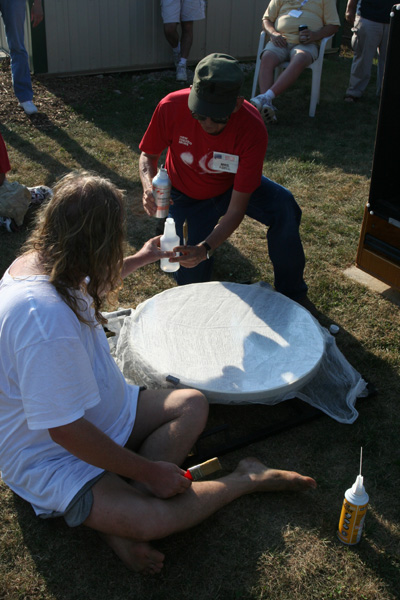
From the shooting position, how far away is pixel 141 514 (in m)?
2.09

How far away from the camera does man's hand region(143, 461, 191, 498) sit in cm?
211

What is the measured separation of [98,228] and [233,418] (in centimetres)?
143

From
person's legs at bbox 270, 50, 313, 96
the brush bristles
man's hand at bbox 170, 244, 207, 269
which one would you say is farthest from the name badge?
person's legs at bbox 270, 50, 313, 96

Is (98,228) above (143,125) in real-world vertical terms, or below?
above

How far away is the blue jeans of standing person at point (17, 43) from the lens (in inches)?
236

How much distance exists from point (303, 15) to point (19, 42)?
3.22m

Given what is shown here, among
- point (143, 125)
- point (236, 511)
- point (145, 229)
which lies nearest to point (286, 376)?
point (236, 511)

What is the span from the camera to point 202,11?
7.79 metres

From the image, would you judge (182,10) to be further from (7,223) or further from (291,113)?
(7,223)

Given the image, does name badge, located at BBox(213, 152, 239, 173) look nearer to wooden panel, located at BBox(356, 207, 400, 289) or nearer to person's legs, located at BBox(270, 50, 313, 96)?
wooden panel, located at BBox(356, 207, 400, 289)

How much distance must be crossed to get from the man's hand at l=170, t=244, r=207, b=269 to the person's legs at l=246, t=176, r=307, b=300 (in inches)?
23.3

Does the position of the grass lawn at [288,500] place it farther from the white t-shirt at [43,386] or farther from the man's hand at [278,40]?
the man's hand at [278,40]

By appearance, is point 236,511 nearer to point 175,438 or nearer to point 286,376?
point 175,438

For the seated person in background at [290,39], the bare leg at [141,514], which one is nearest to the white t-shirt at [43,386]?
the bare leg at [141,514]
